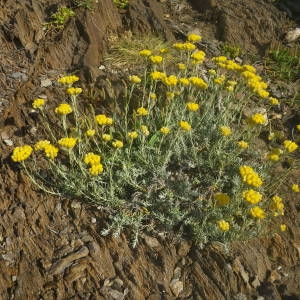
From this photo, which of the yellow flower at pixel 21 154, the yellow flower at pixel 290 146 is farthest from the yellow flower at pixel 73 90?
the yellow flower at pixel 290 146

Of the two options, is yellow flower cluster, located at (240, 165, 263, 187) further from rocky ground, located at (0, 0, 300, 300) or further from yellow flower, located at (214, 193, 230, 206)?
rocky ground, located at (0, 0, 300, 300)

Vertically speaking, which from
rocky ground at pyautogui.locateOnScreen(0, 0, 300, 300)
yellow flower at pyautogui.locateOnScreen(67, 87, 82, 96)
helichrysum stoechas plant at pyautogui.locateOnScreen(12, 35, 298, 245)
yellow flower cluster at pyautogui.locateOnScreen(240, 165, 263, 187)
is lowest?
rocky ground at pyautogui.locateOnScreen(0, 0, 300, 300)

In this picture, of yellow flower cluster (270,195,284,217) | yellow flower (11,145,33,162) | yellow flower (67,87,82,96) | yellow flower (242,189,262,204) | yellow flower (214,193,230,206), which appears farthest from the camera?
yellow flower (67,87,82,96)

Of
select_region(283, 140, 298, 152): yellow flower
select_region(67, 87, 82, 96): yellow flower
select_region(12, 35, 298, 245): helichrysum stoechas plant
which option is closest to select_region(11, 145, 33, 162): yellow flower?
select_region(12, 35, 298, 245): helichrysum stoechas plant

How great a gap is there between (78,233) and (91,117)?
4.42ft

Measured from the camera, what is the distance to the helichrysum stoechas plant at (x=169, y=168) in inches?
128

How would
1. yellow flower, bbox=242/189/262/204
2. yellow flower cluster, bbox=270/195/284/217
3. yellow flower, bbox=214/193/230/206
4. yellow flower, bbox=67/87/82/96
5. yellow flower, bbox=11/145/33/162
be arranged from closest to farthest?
yellow flower, bbox=242/189/262/204
yellow flower, bbox=214/193/230/206
yellow flower cluster, bbox=270/195/284/217
yellow flower, bbox=11/145/33/162
yellow flower, bbox=67/87/82/96

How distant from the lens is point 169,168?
3.83 metres

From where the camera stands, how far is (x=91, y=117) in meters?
4.20

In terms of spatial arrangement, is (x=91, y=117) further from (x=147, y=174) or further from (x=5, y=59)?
(x=5, y=59)

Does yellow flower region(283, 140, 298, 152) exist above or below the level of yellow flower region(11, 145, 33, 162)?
above

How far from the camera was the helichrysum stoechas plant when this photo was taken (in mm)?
3260

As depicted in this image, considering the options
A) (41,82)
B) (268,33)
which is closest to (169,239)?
(41,82)

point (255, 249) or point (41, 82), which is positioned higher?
point (41, 82)
